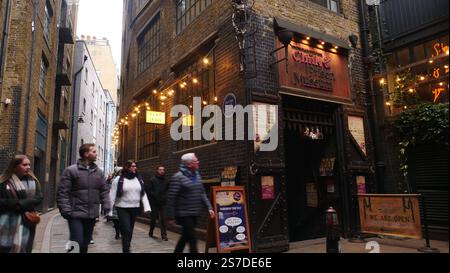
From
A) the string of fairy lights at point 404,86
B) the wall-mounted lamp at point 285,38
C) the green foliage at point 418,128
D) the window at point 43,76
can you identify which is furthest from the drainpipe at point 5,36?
the green foliage at point 418,128

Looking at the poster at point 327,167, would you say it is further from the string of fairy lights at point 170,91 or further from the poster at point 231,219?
the string of fairy lights at point 170,91

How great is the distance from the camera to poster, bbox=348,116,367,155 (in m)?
8.94

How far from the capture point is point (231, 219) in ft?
21.4

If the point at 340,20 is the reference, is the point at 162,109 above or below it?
below

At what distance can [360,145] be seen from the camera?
8984 mm

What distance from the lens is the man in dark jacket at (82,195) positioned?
4684mm

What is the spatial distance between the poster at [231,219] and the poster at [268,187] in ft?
1.97

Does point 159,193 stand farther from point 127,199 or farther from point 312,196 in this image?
point 312,196

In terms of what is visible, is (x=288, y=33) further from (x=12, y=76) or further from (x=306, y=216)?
(x=12, y=76)

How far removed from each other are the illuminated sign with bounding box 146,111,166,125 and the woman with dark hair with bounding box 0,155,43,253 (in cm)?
592

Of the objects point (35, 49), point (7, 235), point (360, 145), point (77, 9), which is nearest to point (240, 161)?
point (360, 145)

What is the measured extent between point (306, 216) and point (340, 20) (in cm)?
544

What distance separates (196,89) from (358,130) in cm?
454

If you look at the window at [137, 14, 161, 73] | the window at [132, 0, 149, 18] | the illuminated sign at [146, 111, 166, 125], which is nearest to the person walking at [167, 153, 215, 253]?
the illuminated sign at [146, 111, 166, 125]
